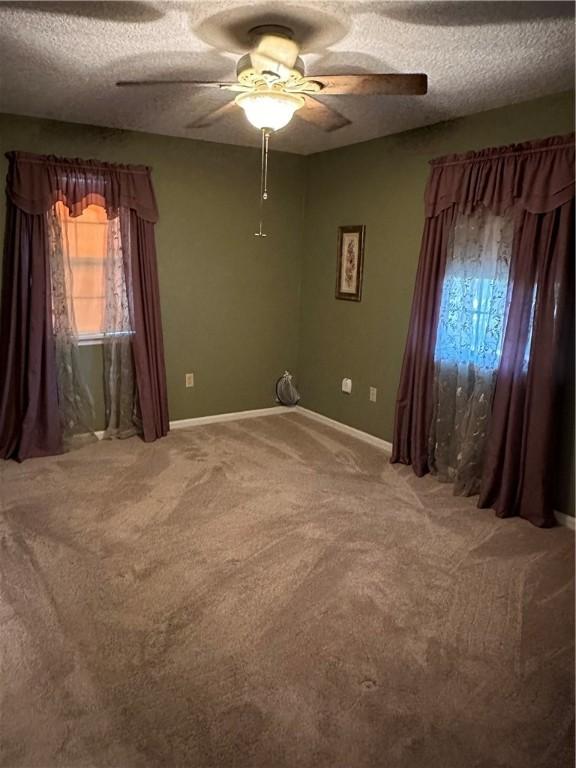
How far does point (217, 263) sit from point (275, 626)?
3.24 meters

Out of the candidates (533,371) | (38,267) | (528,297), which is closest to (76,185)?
(38,267)

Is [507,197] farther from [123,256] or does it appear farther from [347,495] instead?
[123,256]

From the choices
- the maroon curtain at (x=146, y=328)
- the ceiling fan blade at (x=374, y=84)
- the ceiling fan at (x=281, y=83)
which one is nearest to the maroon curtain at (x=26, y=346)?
the maroon curtain at (x=146, y=328)

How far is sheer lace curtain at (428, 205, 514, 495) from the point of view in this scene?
3488 millimetres

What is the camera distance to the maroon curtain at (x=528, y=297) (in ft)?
10.2

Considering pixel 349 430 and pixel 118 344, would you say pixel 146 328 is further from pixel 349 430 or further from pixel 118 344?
pixel 349 430

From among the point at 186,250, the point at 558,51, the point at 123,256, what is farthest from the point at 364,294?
the point at 558,51

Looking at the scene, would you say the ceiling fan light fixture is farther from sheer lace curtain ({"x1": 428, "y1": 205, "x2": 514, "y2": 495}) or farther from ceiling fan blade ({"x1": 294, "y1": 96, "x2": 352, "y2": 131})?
sheer lace curtain ({"x1": 428, "y1": 205, "x2": 514, "y2": 495})

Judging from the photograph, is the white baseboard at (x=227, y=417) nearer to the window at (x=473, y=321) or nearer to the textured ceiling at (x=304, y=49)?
the window at (x=473, y=321)

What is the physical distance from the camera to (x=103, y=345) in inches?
173

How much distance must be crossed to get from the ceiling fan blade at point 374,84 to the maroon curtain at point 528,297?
1203 mm

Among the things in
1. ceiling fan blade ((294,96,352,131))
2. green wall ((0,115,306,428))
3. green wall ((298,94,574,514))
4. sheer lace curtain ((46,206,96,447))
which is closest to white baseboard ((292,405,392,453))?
green wall ((298,94,574,514))

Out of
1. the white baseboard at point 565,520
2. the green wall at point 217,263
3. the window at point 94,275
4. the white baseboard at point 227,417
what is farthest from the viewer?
the white baseboard at point 227,417

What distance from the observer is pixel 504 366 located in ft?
11.0
